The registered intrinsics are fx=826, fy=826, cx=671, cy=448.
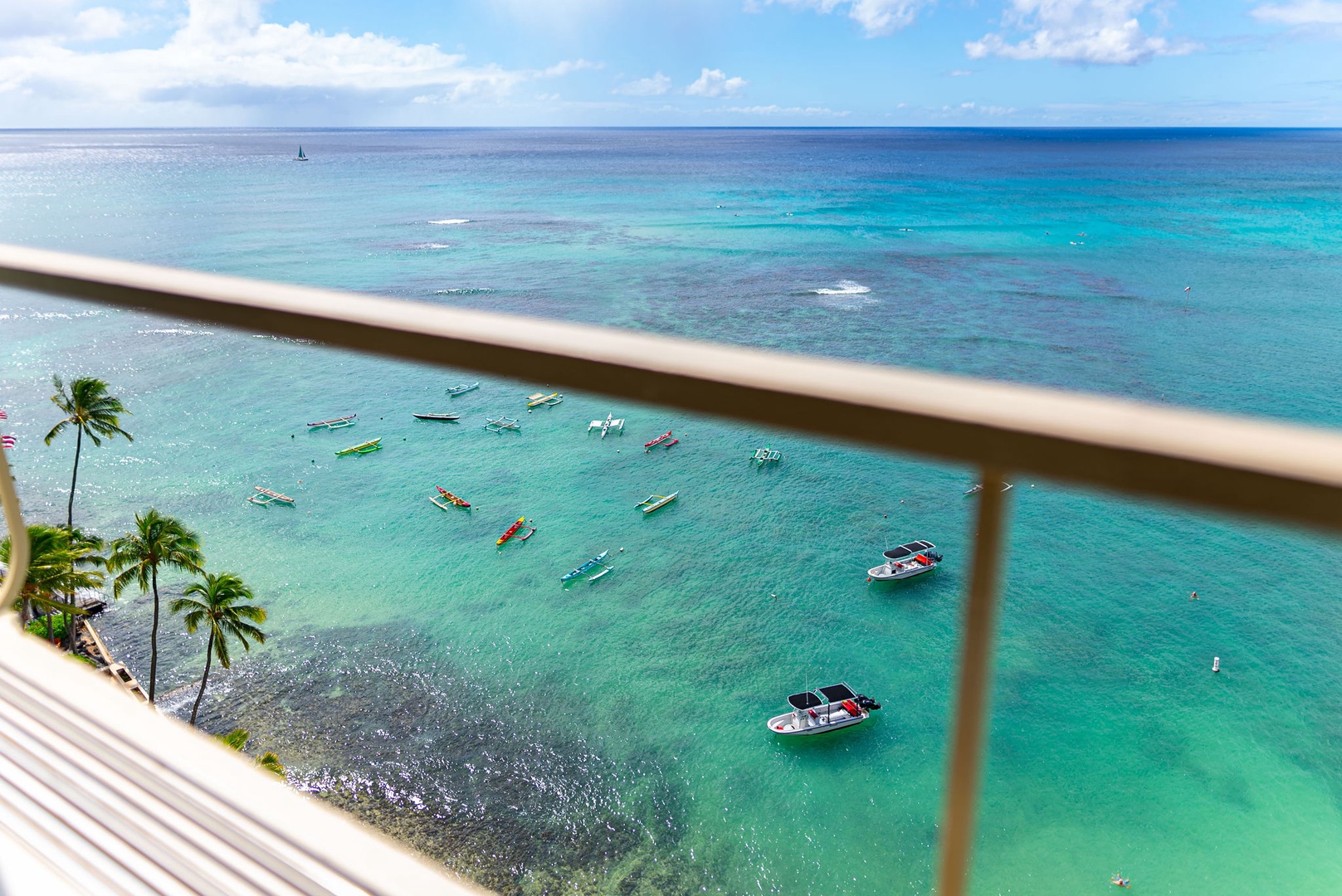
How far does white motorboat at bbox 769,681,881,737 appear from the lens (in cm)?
1493

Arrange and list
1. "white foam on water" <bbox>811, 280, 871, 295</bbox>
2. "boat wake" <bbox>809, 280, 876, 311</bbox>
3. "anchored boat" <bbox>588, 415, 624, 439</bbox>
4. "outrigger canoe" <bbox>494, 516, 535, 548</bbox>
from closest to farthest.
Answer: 1. "outrigger canoe" <bbox>494, 516, 535, 548</bbox>
2. "anchored boat" <bbox>588, 415, 624, 439</bbox>
3. "boat wake" <bbox>809, 280, 876, 311</bbox>
4. "white foam on water" <bbox>811, 280, 871, 295</bbox>

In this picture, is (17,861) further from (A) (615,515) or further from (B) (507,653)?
(A) (615,515)

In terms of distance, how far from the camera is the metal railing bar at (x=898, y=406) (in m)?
0.50

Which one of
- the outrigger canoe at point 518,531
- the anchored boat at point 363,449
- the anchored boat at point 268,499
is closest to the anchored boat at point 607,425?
the outrigger canoe at point 518,531

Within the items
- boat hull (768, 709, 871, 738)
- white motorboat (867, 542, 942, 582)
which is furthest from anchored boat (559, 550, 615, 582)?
white motorboat (867, 542, 942, 582)

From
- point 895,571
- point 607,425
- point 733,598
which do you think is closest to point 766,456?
point 607,425

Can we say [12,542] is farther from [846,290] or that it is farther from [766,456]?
[846,290]

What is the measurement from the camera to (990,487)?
2.20 ft

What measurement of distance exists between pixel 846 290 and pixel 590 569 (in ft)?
82.7

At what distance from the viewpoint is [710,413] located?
68cm

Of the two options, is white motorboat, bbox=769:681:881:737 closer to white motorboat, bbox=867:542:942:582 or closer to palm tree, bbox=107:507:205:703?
white motorboat, bbox=867:542:942:582

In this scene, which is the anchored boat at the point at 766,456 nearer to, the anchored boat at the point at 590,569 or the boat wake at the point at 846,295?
the anchored boat at the point at 590,569

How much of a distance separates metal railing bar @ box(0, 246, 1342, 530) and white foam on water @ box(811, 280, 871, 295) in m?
39.9

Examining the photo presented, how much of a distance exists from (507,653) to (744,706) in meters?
4.99
